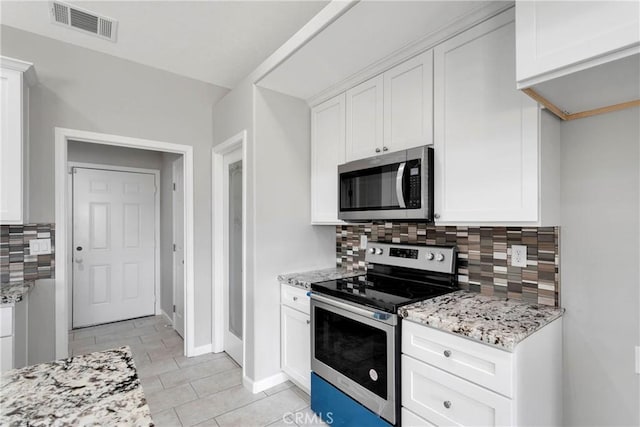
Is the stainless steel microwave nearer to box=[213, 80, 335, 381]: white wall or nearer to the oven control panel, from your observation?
the oven control panel

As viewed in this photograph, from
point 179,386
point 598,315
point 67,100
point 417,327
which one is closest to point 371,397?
point 417,327

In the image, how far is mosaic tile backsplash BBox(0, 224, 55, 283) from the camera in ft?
7.32

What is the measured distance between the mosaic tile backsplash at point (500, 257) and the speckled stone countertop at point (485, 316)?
82 millimetres

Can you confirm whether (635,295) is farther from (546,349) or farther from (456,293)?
(456,293)

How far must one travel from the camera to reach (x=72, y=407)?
715 millimetres

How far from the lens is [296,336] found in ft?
7.81

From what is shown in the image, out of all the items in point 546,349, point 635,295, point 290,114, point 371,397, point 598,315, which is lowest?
point 371,397

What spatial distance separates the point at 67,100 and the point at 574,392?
3.77m

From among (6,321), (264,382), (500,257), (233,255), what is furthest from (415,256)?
(6,321)

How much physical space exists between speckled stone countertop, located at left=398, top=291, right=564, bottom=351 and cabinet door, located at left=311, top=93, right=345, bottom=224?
103cm

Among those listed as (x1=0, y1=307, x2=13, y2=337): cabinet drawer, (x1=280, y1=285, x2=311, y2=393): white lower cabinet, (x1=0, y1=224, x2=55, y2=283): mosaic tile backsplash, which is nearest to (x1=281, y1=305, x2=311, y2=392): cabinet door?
(x1=280, y1=285, x2=311, y2=393): white lower cabinet

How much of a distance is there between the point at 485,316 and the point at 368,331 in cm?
58

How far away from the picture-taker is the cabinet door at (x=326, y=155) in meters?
2.43

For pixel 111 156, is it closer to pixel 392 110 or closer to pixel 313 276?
pixel 313 276
